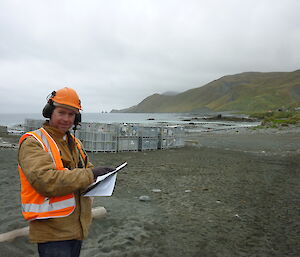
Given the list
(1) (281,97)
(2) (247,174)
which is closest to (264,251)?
(2) (247,174)

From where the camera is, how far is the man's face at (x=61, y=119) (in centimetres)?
215

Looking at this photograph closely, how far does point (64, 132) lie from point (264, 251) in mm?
3926

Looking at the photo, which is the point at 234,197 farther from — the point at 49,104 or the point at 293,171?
the point at 49,104

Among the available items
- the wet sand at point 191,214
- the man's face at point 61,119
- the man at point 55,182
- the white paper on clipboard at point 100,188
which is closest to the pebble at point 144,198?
the wet sand at point 191,214

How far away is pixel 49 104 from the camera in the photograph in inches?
86.1

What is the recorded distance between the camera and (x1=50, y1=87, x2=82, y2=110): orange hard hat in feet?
6.98

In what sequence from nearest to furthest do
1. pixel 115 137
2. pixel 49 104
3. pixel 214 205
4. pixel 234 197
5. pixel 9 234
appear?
pixel 49 104
pixel 9 234
pixel 214 205
pixel 234 197
pixel 115 137

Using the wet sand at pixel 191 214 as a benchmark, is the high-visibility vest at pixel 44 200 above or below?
above

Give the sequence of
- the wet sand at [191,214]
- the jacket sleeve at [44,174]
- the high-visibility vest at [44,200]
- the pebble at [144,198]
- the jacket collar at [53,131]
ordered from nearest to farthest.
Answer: the jacket sleeve at [44,174] < the high-visibility vest at [44,200] < the jacket collar at [53,131] < the wet sand at [191,214] < the pebble at [144,198]

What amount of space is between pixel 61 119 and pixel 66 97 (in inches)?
8.0

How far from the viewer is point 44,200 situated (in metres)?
1.92

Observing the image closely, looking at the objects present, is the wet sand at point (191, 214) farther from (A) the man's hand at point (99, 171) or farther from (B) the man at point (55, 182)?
(A) the man's hand at point (99, 171)

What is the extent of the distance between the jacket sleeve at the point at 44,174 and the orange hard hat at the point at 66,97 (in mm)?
414

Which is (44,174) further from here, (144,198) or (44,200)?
(144,198)
